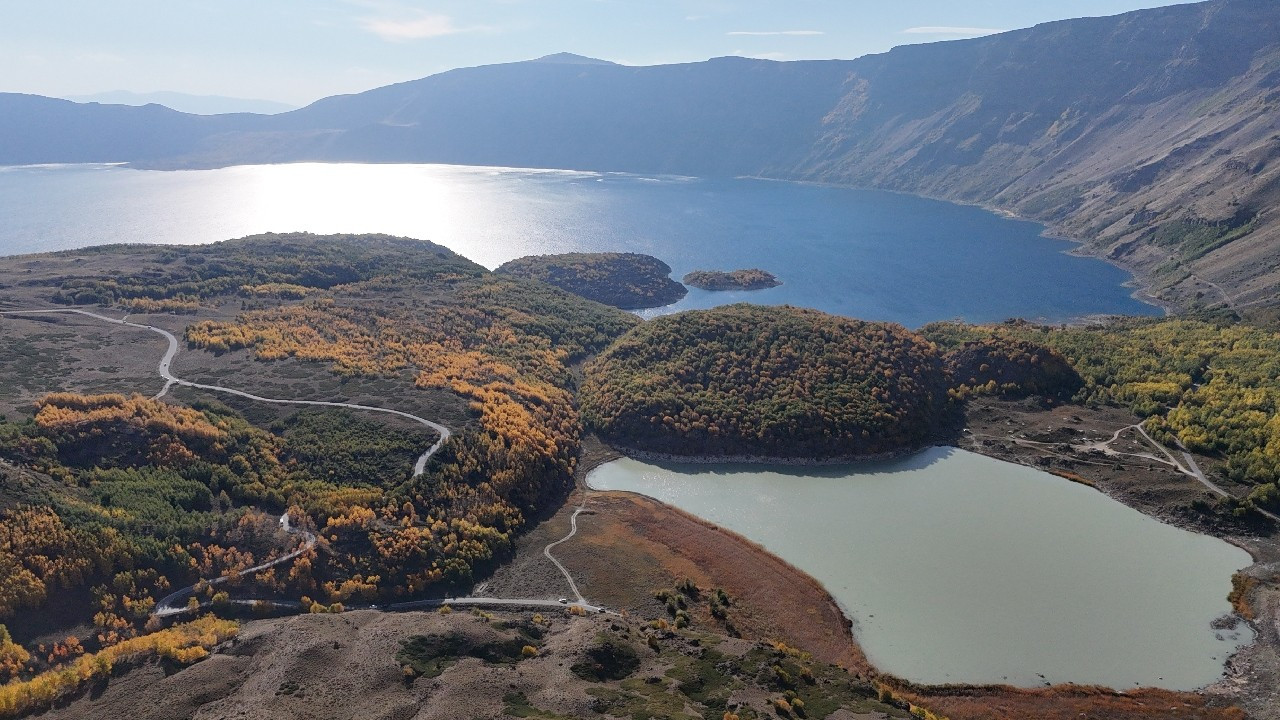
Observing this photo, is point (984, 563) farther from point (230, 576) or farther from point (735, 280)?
point (735, 280)

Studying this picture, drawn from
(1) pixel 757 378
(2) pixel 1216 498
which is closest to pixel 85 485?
(1) pixel 757 378

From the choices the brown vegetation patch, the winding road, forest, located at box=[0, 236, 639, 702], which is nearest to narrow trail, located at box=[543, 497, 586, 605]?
the winding road

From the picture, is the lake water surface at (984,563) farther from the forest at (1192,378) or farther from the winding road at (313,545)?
the winding road at (313,545)

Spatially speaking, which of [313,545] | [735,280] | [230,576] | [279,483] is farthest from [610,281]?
[230,576]

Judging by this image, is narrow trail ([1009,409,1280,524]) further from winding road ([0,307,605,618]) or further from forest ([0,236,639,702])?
forest ([0,236,639,702])

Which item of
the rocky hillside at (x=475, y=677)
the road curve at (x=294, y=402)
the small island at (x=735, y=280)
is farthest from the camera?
the small island at (x=735, y=280)

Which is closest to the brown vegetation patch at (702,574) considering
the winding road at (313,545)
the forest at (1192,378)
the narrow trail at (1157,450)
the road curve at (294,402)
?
the winding road at (313,545)
